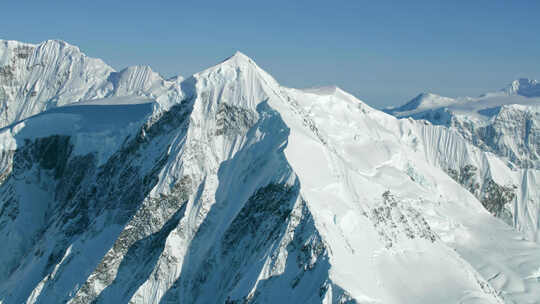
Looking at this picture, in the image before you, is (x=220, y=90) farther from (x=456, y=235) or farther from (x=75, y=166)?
(x=456, y=235)

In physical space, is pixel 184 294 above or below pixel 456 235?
above

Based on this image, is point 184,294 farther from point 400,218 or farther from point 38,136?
point 38,136

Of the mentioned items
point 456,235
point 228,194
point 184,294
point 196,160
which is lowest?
point 456,235

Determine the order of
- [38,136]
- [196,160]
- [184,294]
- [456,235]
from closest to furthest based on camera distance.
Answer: [184,294] < [196,160] < [456,235] < [38,136]

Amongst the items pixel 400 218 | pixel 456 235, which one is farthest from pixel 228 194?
pixel 456 235

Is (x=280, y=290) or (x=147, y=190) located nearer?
(x=280, y=290)

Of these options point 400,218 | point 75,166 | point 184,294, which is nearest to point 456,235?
Answer: point 400,218

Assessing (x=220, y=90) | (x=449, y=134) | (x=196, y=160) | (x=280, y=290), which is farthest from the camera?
(x=449, y=134)
